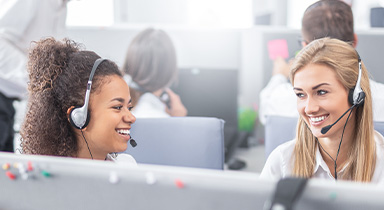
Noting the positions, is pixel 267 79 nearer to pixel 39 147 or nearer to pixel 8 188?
pixel 39 147

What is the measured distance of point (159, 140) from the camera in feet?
3.93

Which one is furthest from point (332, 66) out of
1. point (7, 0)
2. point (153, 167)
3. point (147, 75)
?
point (7, 0)

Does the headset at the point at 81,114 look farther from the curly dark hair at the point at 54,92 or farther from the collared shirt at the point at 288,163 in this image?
the collared shirt at the point at 288,163

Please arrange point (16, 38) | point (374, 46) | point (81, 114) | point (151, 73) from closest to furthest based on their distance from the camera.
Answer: point (81, 114)
point (16, 38)
point (151, 73)
point (374, 46)

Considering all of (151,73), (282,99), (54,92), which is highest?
(54,92)

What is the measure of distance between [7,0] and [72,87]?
899 mm

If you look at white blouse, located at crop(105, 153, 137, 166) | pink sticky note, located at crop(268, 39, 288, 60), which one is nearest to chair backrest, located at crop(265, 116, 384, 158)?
white blouse, located at crop(105, 153, 137, 166)

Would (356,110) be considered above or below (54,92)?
below

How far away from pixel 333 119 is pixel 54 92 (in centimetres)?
65

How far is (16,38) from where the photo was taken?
1.55 metres

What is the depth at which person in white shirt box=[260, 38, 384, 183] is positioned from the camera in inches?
37.4

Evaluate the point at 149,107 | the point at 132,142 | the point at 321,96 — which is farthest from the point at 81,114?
the point at 149,107

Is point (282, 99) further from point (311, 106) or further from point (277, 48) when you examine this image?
point (311, 106)

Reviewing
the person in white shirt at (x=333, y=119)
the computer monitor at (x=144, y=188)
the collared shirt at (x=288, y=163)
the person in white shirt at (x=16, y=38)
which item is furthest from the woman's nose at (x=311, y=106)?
the person in white shirt at (x=16, y=38)
